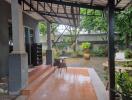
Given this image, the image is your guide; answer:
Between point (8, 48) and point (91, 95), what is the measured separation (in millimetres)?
3802

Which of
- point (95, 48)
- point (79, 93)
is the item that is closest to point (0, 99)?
point (79, 93)

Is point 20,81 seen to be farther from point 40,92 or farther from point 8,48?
point 8,48

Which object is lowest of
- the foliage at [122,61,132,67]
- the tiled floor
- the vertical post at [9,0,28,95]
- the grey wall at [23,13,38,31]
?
the tiled floor

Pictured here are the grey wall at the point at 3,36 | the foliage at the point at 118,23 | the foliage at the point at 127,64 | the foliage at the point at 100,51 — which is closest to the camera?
the grey wall at the point at 3,36

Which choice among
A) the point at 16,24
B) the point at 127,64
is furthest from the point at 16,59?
the point at 127,64

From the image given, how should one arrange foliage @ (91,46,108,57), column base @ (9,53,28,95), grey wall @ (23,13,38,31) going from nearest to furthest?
column base @ (9,53,28,95), grey wall @ (23,13,38,31), foliage @ (91,46,108,57)

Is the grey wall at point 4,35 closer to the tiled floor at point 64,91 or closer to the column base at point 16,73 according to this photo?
the tiled floor at point 64,91


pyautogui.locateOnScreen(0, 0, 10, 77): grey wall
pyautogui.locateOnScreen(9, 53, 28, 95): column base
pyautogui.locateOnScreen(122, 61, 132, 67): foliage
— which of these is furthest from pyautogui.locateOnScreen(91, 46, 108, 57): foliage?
pyautogui.locateOnScreen(9, 53, 28, 95): column base

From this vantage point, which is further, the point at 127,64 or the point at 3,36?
the point at 127,64

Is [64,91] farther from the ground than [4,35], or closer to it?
closer to it

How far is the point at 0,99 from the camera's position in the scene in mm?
6961

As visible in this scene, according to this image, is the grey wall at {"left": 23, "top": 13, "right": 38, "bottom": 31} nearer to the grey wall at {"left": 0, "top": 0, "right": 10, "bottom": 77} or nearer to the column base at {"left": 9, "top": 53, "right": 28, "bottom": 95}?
the grey wall at {"left": 0, "top": 0, "right": 10, "bottom": 77}

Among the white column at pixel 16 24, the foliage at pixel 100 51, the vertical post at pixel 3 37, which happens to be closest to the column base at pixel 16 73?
the white column at pixel 16 24

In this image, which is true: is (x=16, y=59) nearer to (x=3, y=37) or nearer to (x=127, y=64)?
(x=3, y=37)
